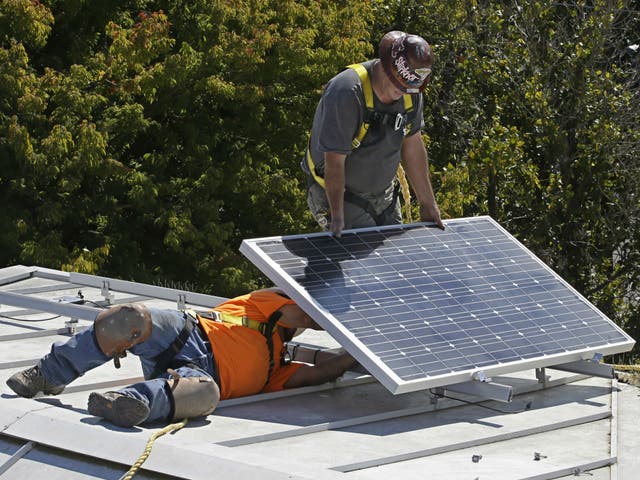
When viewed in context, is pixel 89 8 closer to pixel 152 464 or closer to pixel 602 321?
pixel 602 321

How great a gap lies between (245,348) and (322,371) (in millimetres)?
583

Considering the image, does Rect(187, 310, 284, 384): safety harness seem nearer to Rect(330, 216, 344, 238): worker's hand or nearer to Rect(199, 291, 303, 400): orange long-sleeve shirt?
Rect(199, 291, 303, 400): orange long-sleeve shirt

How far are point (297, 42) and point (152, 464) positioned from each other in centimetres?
1206

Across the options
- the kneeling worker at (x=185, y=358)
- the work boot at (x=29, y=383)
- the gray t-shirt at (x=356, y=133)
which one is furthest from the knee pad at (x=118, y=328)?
the gray t-shirt at (x=356, y=133)

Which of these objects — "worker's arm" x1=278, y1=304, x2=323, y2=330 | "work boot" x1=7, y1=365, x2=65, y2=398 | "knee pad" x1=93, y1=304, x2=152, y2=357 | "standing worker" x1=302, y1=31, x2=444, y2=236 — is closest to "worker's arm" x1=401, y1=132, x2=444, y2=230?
"standing worker" x1=302, y1=31, x2=444, y2=236

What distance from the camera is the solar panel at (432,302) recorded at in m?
6.40

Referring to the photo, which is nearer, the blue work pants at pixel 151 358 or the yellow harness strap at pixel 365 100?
the blue work pants at pixel 151 358

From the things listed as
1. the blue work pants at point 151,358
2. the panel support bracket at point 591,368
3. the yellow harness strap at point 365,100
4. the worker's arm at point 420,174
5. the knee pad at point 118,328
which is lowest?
the panel support bracket at point 591,368

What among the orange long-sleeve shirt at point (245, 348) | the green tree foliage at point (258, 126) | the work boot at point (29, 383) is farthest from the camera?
the green tree foliage at point (258, 126)

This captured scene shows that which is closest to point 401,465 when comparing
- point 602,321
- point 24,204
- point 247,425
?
point 247,425

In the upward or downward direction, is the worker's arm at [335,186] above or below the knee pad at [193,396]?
above

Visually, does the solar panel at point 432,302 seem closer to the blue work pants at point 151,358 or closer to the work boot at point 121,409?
the blue work pants at point 151,358

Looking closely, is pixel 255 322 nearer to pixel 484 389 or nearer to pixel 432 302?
pixel 432 302

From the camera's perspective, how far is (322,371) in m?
6.97
